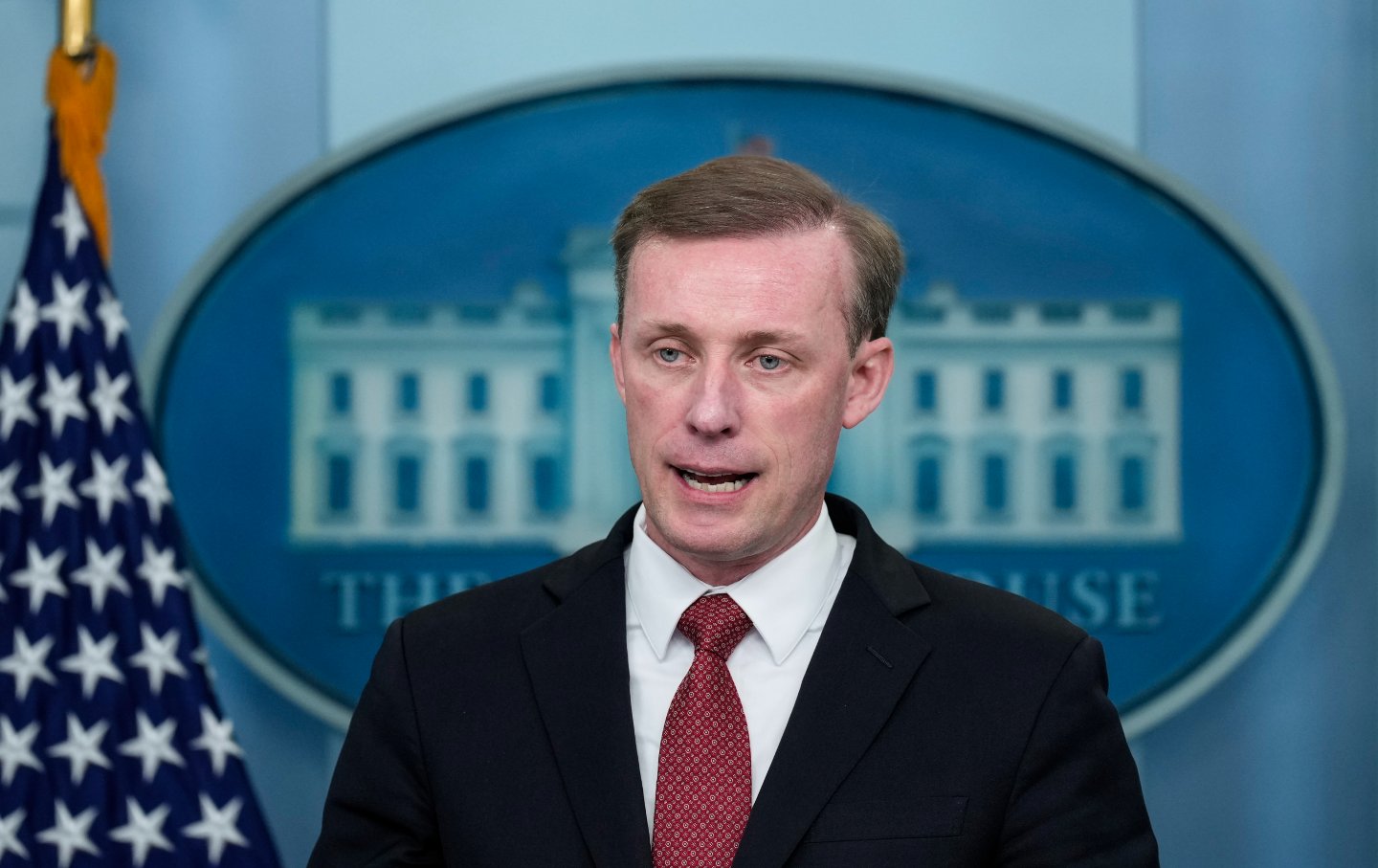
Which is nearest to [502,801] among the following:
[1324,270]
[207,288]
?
[207,288]

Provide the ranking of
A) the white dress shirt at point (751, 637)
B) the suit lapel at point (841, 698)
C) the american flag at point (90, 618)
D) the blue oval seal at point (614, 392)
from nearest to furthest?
1. the suit lapel at point (841, 698)
2. the white dress shirt at point (751, 637)
3. the american flag at point (90, 618)
4. the blue oval seal at point (614, 392)

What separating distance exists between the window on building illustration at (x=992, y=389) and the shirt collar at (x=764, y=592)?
1.20 m

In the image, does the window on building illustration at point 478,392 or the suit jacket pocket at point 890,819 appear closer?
the suit jacket pocket at point 890,819

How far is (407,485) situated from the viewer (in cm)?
256

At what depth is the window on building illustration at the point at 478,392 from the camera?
→ 254 cm

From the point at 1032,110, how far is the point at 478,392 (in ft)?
3.63

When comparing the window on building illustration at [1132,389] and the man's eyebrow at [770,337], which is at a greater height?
the man's eyebrow at [770,337]

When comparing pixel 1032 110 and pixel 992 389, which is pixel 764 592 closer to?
pixel 992 389

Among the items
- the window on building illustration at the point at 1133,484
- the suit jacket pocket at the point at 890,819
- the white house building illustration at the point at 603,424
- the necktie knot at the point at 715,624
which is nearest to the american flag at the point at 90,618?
the white house building illustration at the point at 603,424

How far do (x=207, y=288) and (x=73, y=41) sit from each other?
0.46 meters

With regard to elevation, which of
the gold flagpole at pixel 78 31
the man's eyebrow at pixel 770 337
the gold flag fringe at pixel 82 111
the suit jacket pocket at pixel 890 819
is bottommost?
the suit jacket pocket at pixel 890 819

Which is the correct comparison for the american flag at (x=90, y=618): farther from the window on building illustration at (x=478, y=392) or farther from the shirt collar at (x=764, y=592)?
the shirt collar at (x=764, y=592)

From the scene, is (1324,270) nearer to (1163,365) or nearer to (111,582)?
(1163,365)

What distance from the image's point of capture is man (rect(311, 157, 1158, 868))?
1.23 m
